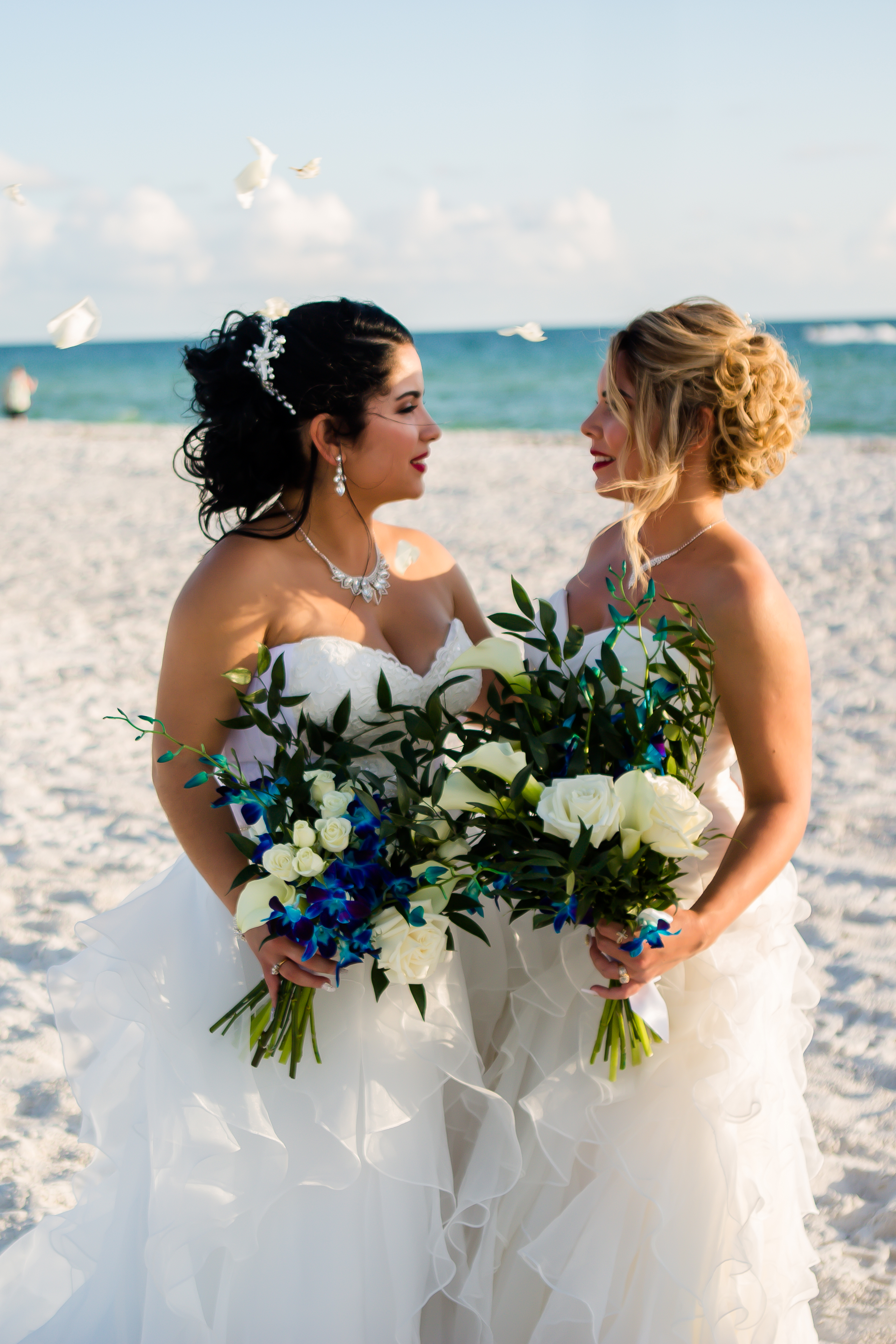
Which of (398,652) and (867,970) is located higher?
(398,652)

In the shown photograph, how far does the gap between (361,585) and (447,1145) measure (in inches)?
57.0

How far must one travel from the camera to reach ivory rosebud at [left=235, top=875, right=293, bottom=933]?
2.09m

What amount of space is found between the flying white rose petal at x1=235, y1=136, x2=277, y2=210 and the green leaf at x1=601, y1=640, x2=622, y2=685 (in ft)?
4.60

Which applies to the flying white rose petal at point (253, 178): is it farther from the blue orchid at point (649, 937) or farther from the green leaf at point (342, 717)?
the blue orchid at point (649, 937)

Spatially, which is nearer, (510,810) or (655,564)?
(510,810)

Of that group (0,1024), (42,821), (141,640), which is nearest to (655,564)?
(0,1024)

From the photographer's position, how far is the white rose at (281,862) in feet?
6.69

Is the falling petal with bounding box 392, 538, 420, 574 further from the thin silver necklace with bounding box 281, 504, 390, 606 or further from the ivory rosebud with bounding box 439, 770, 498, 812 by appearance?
the ivory rosebud with bounding box 439, 770, 498, 812

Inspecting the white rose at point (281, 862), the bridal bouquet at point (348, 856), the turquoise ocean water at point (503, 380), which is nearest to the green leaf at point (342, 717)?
the bridal bouquet at point (348, 856)

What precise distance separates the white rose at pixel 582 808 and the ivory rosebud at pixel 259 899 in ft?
1.79

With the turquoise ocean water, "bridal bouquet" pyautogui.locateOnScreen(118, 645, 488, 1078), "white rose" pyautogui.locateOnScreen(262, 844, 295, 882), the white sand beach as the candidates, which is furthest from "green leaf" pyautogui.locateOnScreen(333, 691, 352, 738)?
the turquoise ocean water

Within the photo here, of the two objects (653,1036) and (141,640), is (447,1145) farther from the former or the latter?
Result: (141,640)

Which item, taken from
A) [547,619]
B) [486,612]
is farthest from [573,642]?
[486,612]

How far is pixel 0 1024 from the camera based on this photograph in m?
4.27
